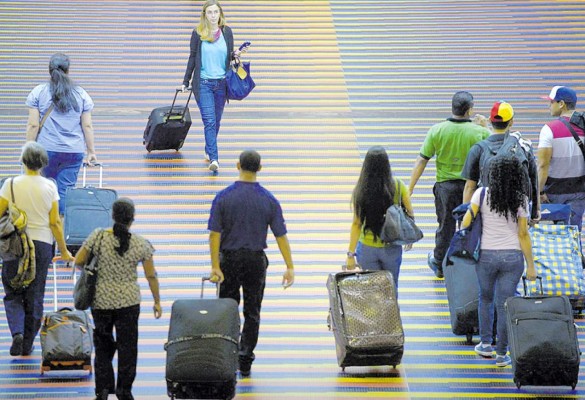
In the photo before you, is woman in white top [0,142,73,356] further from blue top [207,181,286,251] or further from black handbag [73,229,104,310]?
blue top [207,181,286,251]

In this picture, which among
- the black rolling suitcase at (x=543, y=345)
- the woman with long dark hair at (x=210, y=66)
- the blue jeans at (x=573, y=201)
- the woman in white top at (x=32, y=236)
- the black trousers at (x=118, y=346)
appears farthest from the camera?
the woman with long dark hair at (x=210, y=66)

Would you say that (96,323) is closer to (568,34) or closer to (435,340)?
(435,340)

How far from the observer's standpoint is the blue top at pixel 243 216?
728 cm

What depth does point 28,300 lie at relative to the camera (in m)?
7.88

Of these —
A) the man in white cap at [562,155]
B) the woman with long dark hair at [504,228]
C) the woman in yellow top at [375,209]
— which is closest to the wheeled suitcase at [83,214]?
the woman in yellow top at [375,209]

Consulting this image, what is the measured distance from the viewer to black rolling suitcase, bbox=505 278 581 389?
7195 millimetres

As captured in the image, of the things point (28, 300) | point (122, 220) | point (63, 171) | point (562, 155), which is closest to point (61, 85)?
point (63, 171)

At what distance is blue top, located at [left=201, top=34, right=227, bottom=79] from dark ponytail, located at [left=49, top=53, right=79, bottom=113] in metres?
1.87

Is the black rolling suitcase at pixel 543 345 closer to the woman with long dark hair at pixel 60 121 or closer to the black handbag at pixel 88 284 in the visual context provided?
the black handbag at pixel 88 284

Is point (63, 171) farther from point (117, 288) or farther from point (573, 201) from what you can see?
point (573, 201)

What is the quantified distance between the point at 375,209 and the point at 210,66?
12.7 ft

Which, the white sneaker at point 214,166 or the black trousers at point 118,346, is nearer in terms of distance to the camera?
the black trousers at point 118,346

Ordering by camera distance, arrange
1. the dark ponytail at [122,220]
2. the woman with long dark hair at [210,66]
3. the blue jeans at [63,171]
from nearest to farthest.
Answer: the dark ponytail at [122,220] < the blue jeans at [63,171] < the woman with long dark hair at [210,66]

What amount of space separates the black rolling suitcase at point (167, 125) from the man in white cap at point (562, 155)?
12.5 feet
